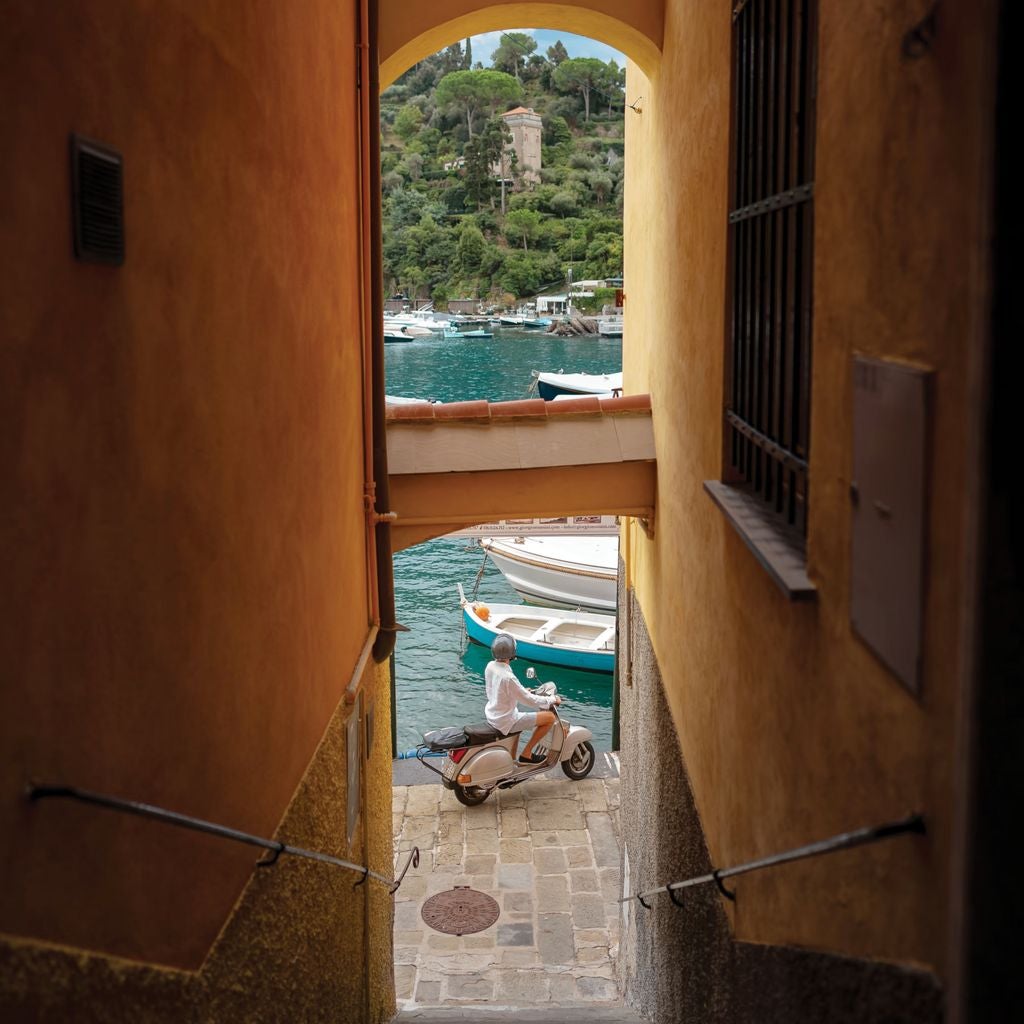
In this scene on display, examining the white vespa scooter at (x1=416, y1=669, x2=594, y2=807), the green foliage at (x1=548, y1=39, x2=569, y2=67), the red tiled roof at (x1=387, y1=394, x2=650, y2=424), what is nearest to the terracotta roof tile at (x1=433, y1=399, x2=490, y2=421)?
the red tiled roof at (x1=387, y1=394, x2=650, y2=424)

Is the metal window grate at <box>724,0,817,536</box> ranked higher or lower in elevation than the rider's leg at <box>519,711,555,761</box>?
higher

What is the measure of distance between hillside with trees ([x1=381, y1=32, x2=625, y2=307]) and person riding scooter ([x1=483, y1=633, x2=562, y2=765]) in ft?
186

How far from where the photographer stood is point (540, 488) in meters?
7.24

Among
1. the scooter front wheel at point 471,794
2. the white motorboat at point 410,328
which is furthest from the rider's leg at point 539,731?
the white motorboat at point 410,328

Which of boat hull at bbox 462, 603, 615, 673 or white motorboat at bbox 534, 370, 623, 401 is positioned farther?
white motorboat at bbox 534, 370, 623, 401


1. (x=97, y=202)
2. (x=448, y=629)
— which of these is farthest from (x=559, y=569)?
(x=97, y=202)

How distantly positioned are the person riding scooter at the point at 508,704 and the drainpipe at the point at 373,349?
4.25 meters

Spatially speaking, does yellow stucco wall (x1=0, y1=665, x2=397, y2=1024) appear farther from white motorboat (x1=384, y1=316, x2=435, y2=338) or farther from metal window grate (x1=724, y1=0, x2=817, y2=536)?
white motorboat (x1=384, y1=316, x2=435, y2=338)

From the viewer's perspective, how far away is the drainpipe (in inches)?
232

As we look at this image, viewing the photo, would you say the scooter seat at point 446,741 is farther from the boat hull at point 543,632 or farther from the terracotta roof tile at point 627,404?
the boat hull at point 543,632

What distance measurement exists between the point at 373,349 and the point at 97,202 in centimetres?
395

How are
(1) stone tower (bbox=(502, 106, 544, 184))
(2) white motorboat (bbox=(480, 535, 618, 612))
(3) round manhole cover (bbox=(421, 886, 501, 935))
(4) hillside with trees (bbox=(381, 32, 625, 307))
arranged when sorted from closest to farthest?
(3) round manhole cover (bbox=(421, 886, 501, 935)), (2) white motorboat (bbox=(480, 535, 618, 612)), (4) hillside with trees (bbox=(381, 32, 625, 307)), (1) stone tower (bbox=(502, 106, 544, 184))

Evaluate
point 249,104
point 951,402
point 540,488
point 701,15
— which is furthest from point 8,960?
point 540,488

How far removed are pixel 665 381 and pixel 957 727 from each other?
15.6ft
